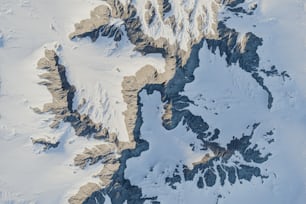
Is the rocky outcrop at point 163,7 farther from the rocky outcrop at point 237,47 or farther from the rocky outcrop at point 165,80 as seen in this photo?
the rocky outcrop at point 237,47

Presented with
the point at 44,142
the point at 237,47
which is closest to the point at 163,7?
the point at 237,47

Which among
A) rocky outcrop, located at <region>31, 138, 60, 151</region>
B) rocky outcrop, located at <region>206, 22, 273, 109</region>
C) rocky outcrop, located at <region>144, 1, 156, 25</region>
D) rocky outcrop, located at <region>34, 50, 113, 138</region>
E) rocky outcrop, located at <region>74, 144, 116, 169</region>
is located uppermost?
rocky outcrop, located at <region>144, 1, 156, 25</region>

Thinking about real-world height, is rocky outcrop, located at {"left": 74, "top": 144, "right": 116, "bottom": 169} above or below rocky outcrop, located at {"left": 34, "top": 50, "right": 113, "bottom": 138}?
below

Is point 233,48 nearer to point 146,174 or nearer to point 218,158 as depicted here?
point 218,158

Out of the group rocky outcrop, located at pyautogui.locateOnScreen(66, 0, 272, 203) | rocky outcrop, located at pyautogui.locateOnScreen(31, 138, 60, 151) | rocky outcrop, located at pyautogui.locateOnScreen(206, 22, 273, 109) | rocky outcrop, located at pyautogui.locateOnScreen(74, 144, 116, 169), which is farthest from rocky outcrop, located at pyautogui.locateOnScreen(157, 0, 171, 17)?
rocky outcrop, located at pyautogui.locateOnScreen(31, 138, 60, 151)

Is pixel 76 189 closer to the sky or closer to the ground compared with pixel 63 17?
closer to the ground

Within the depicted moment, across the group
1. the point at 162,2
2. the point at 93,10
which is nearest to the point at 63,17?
the point at 93,10

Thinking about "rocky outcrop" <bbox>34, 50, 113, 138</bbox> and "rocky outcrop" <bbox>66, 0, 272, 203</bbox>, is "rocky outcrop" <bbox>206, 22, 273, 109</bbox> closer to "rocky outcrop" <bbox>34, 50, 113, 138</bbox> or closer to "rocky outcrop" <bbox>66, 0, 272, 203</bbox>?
"rocky outcrop" <bbox>66, 0, 272, 203</bbox>

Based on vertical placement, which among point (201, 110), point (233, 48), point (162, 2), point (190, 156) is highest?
point (162, 2)
